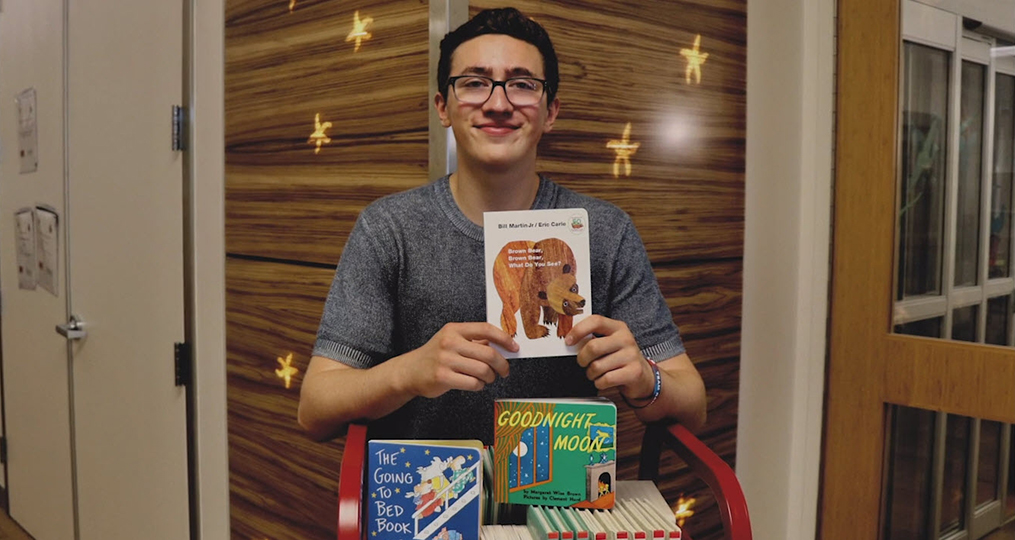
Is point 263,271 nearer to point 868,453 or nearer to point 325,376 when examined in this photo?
point 325,376

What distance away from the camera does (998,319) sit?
6.60 feet

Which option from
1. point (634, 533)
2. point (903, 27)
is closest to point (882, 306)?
point (903, 27)

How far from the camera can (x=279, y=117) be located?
1921 mm

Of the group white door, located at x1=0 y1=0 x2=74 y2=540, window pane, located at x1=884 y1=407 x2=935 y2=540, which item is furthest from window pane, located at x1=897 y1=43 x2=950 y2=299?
white door, located at x1=0 y1=0 x2=74 y2=540

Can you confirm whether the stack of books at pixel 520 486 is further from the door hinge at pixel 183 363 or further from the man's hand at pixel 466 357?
the door hinge at pixel 183 363

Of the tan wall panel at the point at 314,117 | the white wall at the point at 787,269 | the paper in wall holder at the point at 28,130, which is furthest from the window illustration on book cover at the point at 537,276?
the paper in wall holder at the point at 28,130

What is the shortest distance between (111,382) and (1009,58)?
3017 millimetres

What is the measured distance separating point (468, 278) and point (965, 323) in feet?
5.28

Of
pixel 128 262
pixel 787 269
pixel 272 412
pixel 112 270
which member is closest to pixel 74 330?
pixel 112 270

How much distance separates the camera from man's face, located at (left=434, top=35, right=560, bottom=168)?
128cm

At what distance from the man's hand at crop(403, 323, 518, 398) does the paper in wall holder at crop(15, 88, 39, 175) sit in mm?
2599

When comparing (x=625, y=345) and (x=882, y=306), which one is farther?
(x=882, y=306)

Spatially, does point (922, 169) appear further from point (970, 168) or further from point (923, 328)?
point (923, 328)

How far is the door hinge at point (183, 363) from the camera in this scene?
2.24 m
